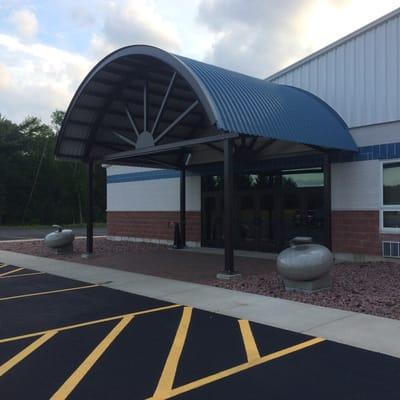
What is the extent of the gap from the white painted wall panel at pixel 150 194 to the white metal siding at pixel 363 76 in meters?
6.34

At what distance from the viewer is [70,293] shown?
987 centimetres

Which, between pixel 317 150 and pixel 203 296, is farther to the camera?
pixel 317 150

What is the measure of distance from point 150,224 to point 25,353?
15.6m

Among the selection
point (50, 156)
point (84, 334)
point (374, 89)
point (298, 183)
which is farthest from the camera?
point (50, 156)

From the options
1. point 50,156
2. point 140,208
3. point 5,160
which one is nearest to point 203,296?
point 140,208

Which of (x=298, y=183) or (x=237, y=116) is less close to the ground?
(x=237, y=116)

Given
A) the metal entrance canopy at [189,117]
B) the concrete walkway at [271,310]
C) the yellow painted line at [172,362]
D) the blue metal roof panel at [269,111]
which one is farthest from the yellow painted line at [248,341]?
the blue metal roof panel at [269,111]

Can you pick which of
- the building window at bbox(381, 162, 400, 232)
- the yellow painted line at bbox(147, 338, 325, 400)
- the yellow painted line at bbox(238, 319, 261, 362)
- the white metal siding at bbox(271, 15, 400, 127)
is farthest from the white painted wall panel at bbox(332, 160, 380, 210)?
the yellow painted line at bbox(147, 338, 325, 400)

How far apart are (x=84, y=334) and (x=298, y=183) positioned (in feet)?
34.8

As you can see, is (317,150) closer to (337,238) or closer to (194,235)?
(337,238)

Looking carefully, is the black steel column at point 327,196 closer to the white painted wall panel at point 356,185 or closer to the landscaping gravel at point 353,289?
the white painted wall panel at point 356,185

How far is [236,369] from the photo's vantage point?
523cm

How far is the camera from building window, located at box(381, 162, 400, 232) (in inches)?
518

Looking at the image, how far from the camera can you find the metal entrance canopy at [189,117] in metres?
11.1
